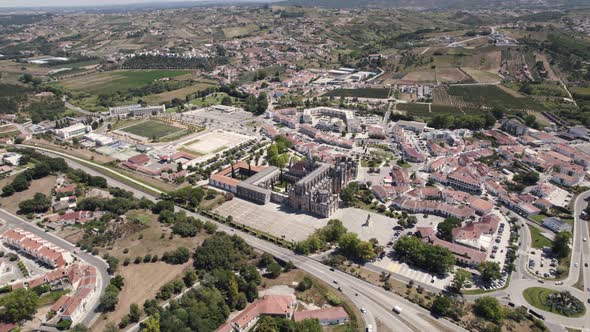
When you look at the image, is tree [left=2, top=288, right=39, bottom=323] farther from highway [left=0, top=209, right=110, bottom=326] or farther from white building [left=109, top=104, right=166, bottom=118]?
white building [left=109, top=104, right=166, bottom=118]

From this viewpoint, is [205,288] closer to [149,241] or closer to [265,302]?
[265,302]

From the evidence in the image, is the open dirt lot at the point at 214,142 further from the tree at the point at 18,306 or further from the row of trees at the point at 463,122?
the tree at the point at 18,306

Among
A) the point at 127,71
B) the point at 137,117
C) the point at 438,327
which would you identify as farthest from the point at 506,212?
the point at 127,71

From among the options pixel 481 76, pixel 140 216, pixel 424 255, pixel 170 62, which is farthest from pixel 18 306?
pixel 170 62

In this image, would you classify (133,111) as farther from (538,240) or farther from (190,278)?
(538,240)

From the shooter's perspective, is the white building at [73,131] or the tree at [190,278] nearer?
the tree at [190,278]

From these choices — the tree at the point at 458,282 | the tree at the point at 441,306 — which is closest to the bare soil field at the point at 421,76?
the tree at the point at 458,282

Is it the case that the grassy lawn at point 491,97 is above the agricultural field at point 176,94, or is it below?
above

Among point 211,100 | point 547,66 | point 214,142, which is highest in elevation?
point 547,66
